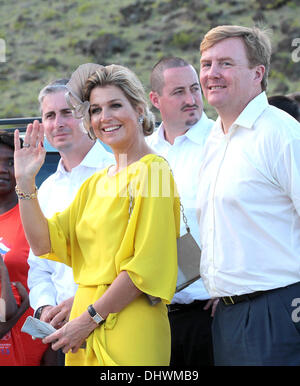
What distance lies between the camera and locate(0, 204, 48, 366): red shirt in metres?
3.55

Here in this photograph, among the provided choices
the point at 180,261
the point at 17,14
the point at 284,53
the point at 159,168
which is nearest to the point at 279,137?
the point at 159,168

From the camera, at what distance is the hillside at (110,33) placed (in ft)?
95.7

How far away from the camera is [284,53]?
2744 centimetres

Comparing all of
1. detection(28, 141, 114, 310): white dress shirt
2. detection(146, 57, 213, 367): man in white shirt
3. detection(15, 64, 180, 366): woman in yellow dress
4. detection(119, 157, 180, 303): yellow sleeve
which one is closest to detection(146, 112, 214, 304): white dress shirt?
detection(146, 57, 213, 367): man in white shirt

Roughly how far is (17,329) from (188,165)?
1320 mm

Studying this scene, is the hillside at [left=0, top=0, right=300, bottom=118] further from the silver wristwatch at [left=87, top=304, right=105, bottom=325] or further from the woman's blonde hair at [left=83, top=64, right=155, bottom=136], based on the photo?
the silver wristwatch at [left=87, top=304, right=105, bottom=325]

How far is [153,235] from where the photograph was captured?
8.50 feet

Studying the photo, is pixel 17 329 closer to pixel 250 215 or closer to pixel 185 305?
pixel 185 305

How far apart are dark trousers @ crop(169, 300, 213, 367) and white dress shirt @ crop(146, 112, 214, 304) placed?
0.06 m

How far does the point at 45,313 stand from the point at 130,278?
0.71 metres

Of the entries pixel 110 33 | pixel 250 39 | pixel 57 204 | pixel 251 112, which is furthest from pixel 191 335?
pixel 110 33

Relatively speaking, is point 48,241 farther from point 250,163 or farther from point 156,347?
point 250,163

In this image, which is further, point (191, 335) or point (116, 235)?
point (191, 335)

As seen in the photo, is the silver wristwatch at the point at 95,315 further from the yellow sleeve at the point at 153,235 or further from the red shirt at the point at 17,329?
the red shirt at the point at 17,329
